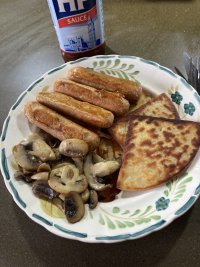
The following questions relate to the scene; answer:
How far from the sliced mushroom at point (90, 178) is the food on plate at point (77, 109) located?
A: 0.44ft

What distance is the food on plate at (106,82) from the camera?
1.17 meters

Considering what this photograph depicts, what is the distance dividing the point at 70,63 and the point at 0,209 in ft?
2.14

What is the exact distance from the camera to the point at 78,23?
47.6 inches

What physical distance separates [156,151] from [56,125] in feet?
1.18

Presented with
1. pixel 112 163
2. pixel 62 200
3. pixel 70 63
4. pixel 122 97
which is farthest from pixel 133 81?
pixel 62 200

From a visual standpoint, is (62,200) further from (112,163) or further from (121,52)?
(121,52)

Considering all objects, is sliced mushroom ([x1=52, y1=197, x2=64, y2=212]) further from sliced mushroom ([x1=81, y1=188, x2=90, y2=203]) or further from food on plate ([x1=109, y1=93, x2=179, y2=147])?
food on plate ([x1=109, y1=93, x2=179, y2=147])

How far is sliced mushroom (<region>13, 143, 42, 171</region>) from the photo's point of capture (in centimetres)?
100

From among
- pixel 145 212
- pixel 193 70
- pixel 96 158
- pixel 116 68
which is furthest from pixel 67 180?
pixel 193 70

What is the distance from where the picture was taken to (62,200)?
95 centimetres

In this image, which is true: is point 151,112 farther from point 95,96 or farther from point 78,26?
point 78,26

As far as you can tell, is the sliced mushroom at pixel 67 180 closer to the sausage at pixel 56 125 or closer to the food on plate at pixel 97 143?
the food on plate at pixel 97 143

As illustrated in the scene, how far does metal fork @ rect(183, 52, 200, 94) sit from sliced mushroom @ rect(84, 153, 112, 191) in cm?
53

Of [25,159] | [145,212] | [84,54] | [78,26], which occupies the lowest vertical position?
[145,212]
